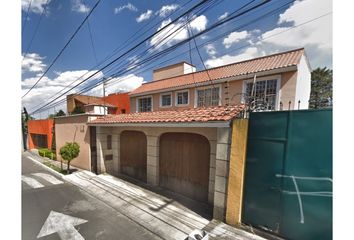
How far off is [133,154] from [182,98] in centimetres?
716

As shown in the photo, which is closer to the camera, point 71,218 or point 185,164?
point 71,218

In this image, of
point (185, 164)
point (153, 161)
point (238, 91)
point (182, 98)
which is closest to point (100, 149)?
point (153, 161)

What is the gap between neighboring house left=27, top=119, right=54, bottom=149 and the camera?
1836 centimetres

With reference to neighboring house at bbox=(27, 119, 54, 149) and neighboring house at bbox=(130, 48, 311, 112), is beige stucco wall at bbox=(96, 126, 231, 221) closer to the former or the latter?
neighboring house at bbox=(130, 48, 311, 112)

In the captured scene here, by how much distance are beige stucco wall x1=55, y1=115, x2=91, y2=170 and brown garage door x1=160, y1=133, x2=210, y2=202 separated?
17.5 ft

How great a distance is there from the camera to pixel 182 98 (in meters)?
14.2

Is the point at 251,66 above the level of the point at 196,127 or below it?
above

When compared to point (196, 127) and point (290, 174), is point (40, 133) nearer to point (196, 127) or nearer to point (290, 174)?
point (196, 127)

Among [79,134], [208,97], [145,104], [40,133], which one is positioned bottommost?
[40,133]

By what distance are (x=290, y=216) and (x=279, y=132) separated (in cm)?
188

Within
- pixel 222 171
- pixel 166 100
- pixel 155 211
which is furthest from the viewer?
pixel 166 100

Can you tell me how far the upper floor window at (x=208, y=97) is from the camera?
40.1ft

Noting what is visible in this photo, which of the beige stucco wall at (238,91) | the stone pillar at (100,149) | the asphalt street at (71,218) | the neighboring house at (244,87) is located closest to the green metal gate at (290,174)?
the neighboring house at (244,87)
